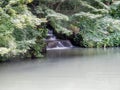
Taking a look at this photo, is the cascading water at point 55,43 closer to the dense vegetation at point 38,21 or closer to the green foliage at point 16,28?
the dense vegetation at point 38,21

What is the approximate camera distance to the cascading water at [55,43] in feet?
49.5

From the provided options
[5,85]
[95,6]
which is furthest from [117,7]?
[5,85]

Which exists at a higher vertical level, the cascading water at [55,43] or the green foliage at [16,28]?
the green foliage at [16,28]

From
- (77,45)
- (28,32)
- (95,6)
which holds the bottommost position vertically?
(77,45)

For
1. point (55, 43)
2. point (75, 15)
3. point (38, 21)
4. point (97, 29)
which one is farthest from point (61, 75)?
point (55, 43)

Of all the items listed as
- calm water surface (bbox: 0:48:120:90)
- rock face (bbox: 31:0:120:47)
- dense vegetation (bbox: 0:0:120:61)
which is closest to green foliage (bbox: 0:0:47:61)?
dense vegetation (bbox: 0:0:120:61)

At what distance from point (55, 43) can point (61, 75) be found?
7.54m

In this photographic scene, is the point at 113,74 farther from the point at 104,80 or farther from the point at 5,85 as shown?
the point at 5,85

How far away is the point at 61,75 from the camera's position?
309 inches

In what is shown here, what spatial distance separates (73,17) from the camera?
1151 cm

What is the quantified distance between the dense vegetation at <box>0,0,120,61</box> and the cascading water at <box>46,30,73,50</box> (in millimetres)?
1372

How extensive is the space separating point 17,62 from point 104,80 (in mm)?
3760

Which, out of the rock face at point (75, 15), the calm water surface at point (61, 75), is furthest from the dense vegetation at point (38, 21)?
the calm water surface at point (61, 75)

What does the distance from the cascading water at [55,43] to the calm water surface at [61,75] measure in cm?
457
